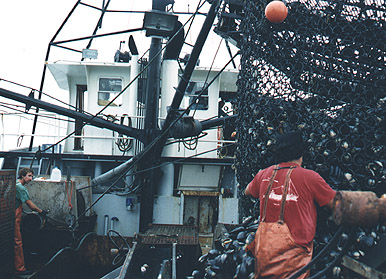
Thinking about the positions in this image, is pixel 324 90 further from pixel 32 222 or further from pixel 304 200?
pixel 32 222

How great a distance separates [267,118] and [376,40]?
1381 millimetres

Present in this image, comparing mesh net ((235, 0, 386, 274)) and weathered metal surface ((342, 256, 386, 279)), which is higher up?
mesh net ((235, 0, 386, 274))

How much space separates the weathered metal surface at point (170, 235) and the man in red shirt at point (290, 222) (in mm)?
4189

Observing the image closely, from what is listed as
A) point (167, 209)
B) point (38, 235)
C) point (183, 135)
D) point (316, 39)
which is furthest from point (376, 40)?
point (167, 209)

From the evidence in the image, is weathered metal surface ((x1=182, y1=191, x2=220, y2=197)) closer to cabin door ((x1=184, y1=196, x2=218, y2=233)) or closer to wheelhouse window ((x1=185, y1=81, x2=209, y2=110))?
cabin door ((x1=184, y1=196, x2=218, y2=233))

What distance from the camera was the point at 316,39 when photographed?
3.73 metres

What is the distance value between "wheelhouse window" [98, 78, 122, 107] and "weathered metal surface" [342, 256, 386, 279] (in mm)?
10271

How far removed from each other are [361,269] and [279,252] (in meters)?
0.78

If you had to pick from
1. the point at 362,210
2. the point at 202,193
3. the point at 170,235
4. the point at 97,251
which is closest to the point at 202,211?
the point at 202,193

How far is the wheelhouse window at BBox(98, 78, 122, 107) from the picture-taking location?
40.0 feet

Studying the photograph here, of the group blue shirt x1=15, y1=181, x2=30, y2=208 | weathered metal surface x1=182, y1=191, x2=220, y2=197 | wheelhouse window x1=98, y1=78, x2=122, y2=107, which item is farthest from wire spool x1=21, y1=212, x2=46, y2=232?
wheelhouse window x1=98, y1=78, x2=122, y2=107

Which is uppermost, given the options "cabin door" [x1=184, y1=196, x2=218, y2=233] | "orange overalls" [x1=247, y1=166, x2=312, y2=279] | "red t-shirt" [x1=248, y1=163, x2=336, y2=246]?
"red t-shirt" [x1=248, y1=163, x2=336, y2=246]

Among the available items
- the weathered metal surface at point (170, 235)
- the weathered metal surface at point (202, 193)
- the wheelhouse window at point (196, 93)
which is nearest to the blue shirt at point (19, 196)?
the weathered metal surface at point (170, 235)

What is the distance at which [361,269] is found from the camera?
2.82 m
